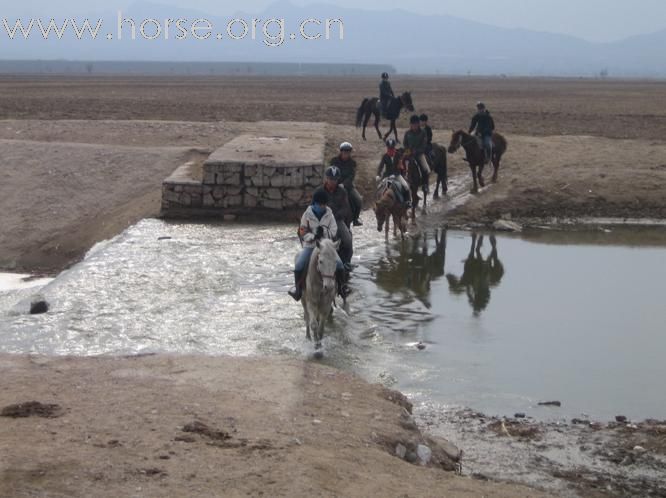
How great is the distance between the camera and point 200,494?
716 cm

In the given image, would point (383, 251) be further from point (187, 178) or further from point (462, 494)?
point (462, 494)

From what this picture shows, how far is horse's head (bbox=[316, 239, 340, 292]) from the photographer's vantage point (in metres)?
11.5

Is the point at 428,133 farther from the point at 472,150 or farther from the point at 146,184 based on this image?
the point at 146,184

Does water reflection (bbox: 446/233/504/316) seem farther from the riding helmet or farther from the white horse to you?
the white horse

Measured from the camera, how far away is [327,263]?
11.5 m

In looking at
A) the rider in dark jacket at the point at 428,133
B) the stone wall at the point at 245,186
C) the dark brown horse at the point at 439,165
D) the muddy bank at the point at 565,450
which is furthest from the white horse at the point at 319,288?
the dark brown horse at the point at 439,165

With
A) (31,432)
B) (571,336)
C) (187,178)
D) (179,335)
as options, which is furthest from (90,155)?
(31,432)

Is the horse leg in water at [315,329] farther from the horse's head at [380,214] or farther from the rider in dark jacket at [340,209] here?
the horse's head at [380,214]

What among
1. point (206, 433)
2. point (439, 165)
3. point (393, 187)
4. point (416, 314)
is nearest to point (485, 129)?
point (439, 165)

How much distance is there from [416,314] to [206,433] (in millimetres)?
6178

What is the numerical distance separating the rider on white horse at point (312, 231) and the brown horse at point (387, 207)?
5899 mm

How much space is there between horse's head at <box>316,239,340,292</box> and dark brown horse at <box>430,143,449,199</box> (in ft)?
33.9

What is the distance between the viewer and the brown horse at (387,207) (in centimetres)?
1827

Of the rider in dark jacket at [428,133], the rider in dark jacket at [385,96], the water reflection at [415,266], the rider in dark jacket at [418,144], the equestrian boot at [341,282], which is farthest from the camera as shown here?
the rider in dark jacket at [385,96]
